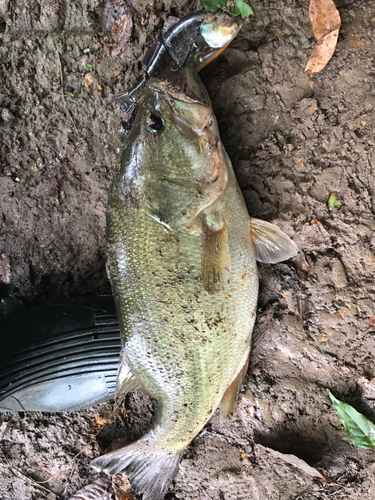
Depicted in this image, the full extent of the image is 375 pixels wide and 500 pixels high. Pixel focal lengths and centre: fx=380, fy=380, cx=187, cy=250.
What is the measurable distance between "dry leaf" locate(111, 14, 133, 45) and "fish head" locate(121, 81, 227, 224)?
694mm

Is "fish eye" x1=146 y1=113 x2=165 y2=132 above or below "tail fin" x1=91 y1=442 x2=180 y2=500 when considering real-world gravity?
above

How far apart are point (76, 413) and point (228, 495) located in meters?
1.25

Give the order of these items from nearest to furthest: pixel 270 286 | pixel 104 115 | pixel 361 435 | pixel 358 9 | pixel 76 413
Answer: pixel 358 9 < pixel 361 435 < pixel 270 286 < pixel 104 115 < pixel 76 413

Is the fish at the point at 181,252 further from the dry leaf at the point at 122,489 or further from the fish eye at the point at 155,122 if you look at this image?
the dry leaf at the point at 122,489

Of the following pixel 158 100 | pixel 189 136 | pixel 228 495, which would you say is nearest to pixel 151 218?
pixel 189 136

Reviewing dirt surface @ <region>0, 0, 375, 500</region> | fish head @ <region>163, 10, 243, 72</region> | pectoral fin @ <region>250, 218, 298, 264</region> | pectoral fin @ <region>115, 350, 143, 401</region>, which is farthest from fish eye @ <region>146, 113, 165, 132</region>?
pectoral fin @ <region>115, 350, 143, 401</region>

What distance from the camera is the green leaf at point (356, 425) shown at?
7.14ft

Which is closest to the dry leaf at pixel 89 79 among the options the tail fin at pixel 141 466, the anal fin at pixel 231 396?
the anal fin at pixel 231 396

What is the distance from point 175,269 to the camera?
1.95m

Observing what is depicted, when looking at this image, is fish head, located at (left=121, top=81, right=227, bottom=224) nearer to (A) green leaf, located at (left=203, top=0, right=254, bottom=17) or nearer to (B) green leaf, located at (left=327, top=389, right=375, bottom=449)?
(A) green leaf, located at (left=203, top=0, right=254, bottom=17)

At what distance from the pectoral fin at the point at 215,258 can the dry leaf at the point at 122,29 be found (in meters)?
1.35

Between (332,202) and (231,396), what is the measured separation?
1.31 m

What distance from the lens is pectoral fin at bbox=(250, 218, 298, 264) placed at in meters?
2.14

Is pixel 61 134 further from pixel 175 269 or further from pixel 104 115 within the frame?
pixel 175 269
